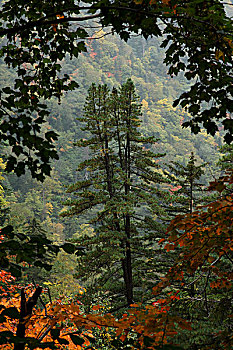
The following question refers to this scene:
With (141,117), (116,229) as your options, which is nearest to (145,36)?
(116,229)

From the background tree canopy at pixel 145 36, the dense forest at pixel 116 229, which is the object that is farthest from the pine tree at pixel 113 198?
the background tree canopy at pixel 145 36

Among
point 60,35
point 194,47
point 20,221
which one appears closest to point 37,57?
point 60,35

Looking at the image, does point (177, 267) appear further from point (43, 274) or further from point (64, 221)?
point (64, 221)

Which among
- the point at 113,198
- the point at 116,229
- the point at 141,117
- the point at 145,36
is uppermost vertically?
the point at 141,117

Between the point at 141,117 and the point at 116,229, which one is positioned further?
the point at 141,117

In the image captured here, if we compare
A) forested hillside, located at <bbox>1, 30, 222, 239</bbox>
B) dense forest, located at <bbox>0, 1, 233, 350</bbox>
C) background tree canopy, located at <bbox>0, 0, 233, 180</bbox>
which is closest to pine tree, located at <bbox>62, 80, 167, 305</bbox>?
dense forest, located at <bbox>0, 1, 233, 350</bbox>

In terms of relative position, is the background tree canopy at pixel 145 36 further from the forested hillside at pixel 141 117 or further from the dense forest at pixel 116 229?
the forested hillside at pixel 141 117

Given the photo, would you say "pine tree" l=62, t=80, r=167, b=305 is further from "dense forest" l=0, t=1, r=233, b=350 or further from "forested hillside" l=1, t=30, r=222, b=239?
"forested hillside" l=1, t=30, r=222, b=239

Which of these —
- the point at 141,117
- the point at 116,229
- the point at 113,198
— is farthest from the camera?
the point at 141,117

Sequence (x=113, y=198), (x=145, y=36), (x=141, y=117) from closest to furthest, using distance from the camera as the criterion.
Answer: (x=145, y=36) → (x=113, y=198) → (x=141, y=117)

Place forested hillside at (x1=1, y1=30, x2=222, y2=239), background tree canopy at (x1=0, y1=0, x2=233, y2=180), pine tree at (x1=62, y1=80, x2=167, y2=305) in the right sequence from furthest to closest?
forested hillside at (x1=1, y1=30, x2=222, y2=239) → pine tree at (x1=62, y1=80, x2=167, y2=305) → background tree canopy at (x1=0, y1=0, x2=233, y2=180)

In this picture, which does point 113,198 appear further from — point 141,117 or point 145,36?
point 141,117

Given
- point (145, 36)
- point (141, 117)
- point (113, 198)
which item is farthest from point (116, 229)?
point (141, 117)

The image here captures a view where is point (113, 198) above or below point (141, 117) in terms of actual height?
below
